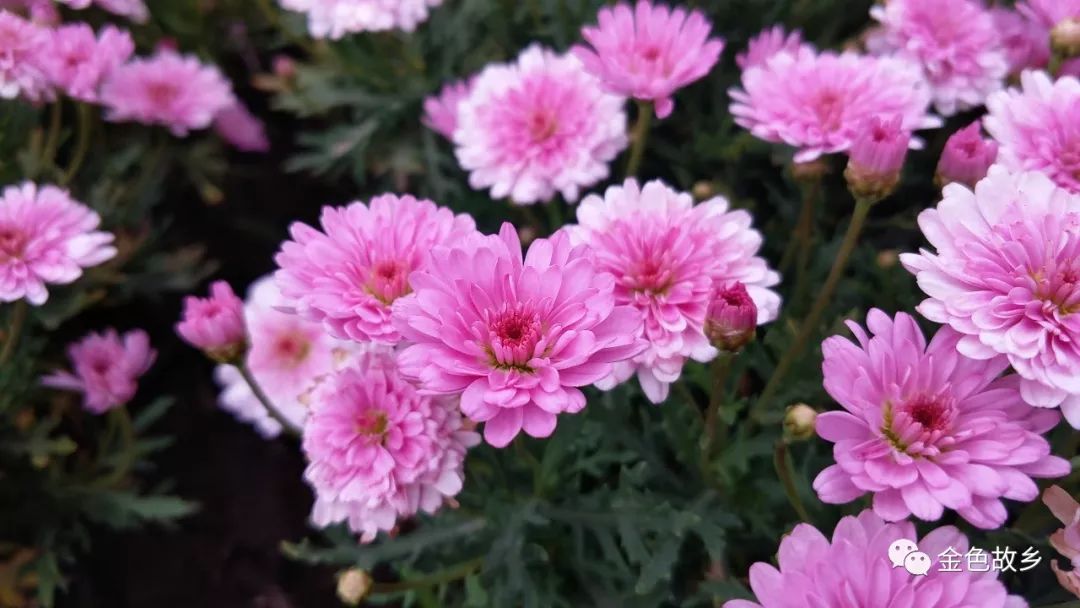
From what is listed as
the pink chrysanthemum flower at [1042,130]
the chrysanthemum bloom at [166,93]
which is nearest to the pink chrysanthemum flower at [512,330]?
the pink chrysanthemum flower at [1042,130]

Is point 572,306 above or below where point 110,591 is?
above

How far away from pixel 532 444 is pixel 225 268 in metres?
0.97

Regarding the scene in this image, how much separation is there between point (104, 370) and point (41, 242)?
1.03 feet

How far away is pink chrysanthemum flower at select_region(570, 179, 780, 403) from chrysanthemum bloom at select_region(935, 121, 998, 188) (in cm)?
21

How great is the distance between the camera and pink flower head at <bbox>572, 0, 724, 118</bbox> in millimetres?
903

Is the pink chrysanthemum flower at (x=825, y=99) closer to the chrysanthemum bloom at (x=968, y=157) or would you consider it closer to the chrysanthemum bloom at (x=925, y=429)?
the chrysanthemum bloom at (x=968, y=157)

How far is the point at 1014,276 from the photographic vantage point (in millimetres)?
659

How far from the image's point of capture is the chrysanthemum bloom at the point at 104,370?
1164 millimetres

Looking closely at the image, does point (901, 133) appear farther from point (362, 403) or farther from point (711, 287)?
point (362, 403)

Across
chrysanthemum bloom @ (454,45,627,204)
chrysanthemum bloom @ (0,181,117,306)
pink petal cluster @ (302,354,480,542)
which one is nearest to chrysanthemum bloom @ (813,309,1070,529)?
pink petal cluster @ (302,354,480,542)

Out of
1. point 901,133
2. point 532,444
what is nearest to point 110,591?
point 532,444

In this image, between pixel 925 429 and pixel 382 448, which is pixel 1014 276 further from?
pixel 382 448

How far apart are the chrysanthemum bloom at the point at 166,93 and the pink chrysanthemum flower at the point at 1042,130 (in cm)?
115

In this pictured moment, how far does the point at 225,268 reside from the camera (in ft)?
5.52
